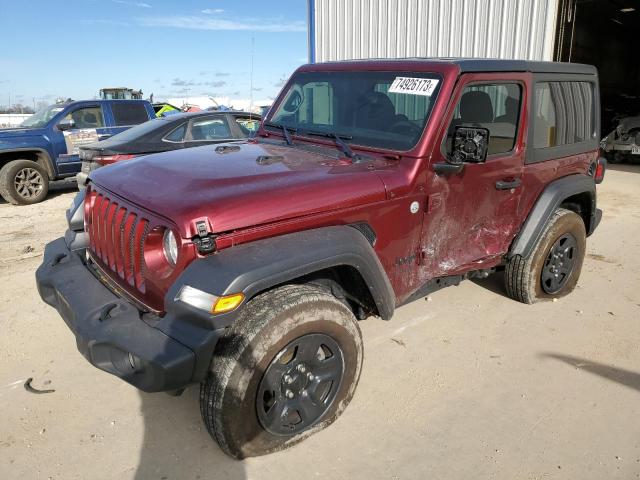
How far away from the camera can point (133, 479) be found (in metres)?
2.40

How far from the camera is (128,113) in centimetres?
957

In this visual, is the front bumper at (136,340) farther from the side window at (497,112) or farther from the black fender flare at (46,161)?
the black fender flare at (46,161)

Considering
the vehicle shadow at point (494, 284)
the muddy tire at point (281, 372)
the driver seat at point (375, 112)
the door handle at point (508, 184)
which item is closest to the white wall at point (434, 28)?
the vehicle shadow at point (494, 284)

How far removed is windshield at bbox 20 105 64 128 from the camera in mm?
9055

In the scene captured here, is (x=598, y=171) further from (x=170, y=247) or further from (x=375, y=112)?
(x=170, y=247)

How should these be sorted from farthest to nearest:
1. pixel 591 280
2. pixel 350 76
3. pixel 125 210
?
pixel 591 280 < pixel 350 76 < pixel 125 210

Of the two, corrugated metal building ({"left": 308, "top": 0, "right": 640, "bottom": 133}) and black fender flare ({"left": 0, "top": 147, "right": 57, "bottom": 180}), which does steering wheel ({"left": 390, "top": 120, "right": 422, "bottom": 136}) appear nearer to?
corrugated metal building ({"left": 308, "top": 0, "right": 640, "bottom": 133})

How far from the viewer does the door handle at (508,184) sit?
340 centimetres

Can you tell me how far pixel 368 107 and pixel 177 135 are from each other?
4.55m

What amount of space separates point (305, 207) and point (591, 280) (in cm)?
380

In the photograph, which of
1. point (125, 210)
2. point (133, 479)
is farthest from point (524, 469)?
point (125, 210)

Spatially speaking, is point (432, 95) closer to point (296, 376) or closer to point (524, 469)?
point (296, 376)

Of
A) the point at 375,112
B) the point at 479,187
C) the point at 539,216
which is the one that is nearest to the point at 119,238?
the point at 375,112

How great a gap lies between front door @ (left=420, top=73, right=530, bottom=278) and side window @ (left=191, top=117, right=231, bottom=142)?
192 inches
